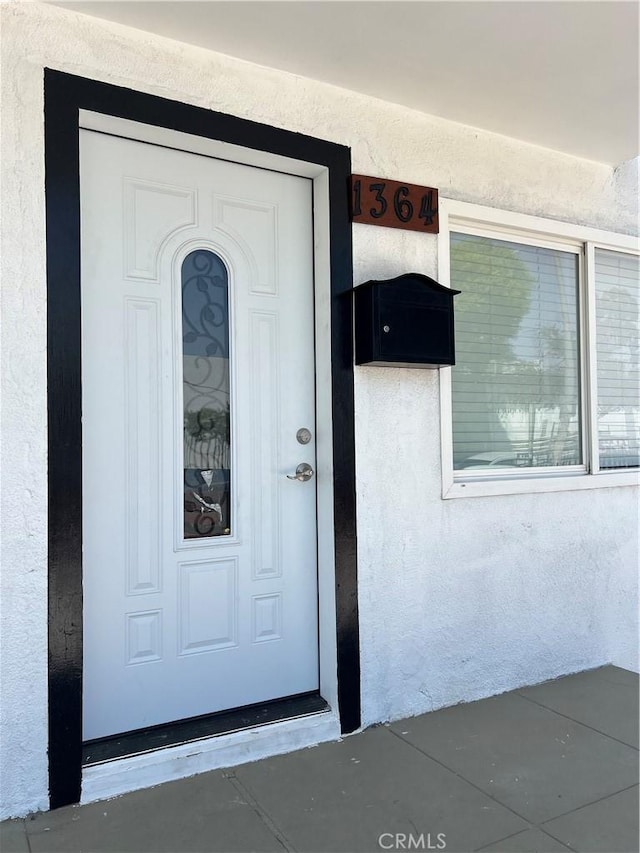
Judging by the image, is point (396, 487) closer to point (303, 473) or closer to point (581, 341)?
point (303, 473)

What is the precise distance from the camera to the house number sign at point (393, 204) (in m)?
3.03

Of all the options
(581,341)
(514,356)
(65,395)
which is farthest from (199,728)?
(581,341)

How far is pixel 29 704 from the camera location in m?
2.30

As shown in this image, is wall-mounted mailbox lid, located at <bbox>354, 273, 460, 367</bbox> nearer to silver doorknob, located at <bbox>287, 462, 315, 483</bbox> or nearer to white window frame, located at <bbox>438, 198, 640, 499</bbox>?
white window frame, located at <bbox>438, 198, 640, 499</bbox>

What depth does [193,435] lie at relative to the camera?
2.80m

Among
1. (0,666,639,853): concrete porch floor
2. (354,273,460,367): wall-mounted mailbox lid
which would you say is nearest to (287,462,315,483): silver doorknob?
(354,273,460,367): wall-mounted mailbox lid

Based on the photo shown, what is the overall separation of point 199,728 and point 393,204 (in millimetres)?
2426

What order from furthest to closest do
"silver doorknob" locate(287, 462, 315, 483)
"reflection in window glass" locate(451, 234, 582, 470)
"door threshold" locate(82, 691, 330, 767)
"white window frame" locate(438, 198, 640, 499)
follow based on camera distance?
"reflection in window glass" locate(451, 234, 582, 470) → "white window frame" locate(438, 198, 640, 499) → "silver doorknob" locate(287, 462, 315, 483) → "door threshold" locate(82, 691, 330, 767)

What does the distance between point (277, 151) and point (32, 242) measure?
43.2 inches

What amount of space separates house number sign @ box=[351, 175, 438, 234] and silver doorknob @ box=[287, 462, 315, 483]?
113 centimetres

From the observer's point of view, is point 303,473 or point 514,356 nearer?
point 303,473

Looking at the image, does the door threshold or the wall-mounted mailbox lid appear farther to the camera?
the wall-mounted mailbox lid

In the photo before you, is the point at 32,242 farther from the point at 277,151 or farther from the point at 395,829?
the point at 395,829

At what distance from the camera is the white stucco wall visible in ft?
7.59
